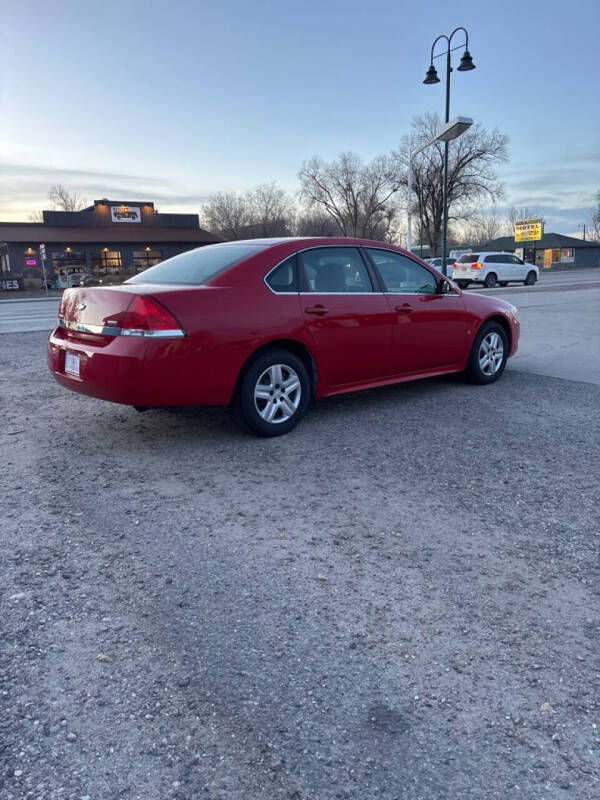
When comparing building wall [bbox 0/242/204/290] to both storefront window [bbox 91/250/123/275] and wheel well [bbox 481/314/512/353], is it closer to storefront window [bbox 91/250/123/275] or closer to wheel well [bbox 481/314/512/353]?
storefront window [bbox 91/250/123/275]

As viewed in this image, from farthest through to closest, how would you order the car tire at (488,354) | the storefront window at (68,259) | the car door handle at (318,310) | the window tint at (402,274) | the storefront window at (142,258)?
1. the storefront window at (142,258)
2. the storefront window at (68,259)
3. the car tire at (488,354)
4. the window tint at (402,274)
5. the car door handle at (318,310)

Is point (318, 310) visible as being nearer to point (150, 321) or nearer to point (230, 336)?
point (230, 336)

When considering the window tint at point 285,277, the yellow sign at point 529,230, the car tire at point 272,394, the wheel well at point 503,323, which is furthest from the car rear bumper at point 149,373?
the yellow sign at point 529,230

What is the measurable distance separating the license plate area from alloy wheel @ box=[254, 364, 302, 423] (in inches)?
52.2

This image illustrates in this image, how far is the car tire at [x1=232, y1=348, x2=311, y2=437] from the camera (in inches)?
181

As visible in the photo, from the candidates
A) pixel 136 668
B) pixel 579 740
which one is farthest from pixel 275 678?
pixel 579 740

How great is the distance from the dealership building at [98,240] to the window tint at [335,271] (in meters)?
45.5

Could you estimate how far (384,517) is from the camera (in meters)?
3.39

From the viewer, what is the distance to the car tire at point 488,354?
643 cm

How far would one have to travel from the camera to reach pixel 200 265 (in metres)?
4.96

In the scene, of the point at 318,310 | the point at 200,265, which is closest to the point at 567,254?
the point at 318,310

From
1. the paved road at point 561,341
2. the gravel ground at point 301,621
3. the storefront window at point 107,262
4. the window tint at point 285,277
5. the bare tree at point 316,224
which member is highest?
the bare tree at point 316,224

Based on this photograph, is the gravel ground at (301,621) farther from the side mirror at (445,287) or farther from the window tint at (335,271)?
the side mirror at (445,287)

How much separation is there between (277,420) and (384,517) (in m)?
1.65
